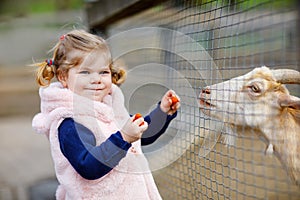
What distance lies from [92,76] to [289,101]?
748mm

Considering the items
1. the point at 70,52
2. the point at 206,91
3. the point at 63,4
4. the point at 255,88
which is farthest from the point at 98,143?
the point at 63,4

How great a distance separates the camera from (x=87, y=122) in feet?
4.96

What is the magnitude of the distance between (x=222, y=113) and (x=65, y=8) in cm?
493

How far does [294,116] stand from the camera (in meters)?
1.93

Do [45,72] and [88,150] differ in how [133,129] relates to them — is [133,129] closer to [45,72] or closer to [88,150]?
[88,150]

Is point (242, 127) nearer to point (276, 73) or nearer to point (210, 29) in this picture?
point (276, 73)

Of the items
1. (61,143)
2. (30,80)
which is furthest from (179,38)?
(30,80)

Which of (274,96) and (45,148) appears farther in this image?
(45,148)

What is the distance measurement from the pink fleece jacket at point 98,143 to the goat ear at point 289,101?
595 millimetres

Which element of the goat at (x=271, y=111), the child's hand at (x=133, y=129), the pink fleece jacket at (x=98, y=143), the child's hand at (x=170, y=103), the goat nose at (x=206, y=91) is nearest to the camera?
the child's hand at (x=133, y=129)

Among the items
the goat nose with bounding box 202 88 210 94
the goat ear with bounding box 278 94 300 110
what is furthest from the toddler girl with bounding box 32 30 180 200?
the goat ear with bounding box 278 94 300 110

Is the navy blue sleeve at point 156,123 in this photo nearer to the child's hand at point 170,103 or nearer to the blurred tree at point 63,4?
the child's hand at point 170,103

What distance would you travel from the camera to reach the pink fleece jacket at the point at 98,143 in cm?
153

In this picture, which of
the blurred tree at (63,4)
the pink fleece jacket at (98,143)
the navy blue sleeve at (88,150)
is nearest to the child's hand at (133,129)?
the navy blue sleeve at (88,150)
